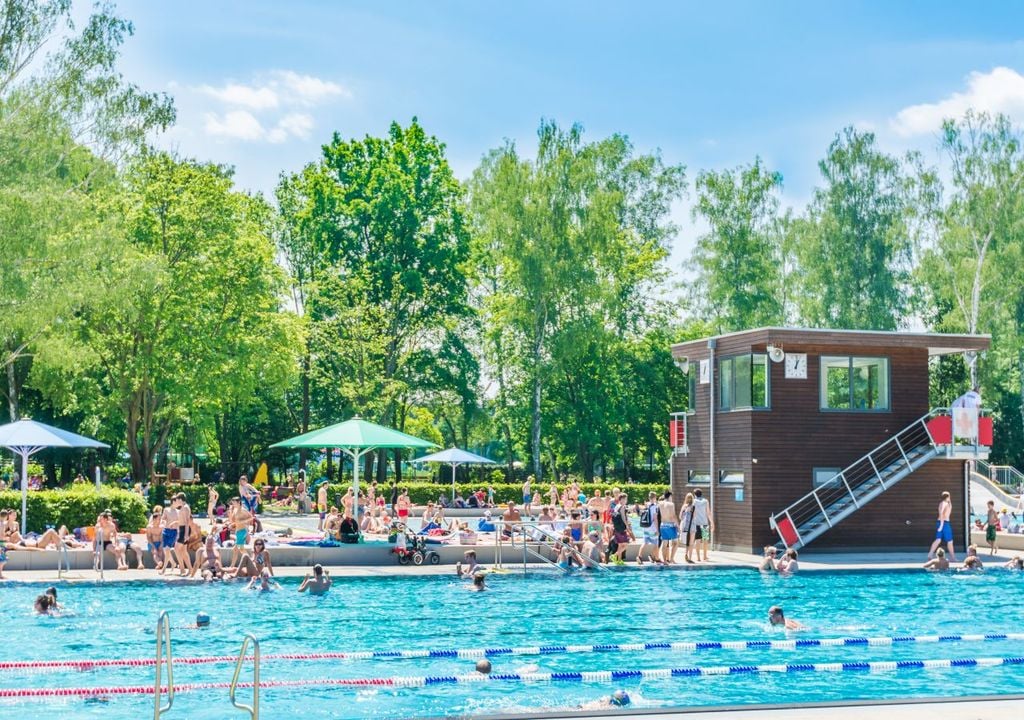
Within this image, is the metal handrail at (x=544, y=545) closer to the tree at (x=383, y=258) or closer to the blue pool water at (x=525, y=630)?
the blue pool water at (x=525, y=630)

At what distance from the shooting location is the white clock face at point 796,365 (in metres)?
29.4

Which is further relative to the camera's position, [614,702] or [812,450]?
[812,450]

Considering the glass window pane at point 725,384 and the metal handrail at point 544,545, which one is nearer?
the metal handrail at point 544,545

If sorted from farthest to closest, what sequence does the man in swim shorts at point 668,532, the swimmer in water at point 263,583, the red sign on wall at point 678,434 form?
the red sign on wall at point 678,434 → the man in swim shorts at point 668,532 → the swimmer in water at point 263,583

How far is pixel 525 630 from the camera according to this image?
19.2m

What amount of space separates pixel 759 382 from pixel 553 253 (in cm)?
2509

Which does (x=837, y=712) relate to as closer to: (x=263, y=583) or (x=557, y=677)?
(x=557, y=677)

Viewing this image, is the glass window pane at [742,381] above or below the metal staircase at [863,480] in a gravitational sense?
above

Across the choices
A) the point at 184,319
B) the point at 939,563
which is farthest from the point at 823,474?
the point at 184,319

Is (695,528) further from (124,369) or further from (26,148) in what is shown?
(124,369)

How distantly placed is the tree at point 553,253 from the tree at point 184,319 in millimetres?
11770

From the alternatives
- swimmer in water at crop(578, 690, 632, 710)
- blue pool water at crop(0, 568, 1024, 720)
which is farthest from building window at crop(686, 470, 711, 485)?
swimmer in water at crop(578, 690, 632, 710)

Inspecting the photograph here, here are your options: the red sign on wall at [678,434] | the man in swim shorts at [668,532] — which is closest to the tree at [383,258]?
the red sign on wall at [678,434]

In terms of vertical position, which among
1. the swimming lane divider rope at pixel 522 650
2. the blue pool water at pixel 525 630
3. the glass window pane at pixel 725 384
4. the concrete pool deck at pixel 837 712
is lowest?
the blue pool water at pixel 525 630
